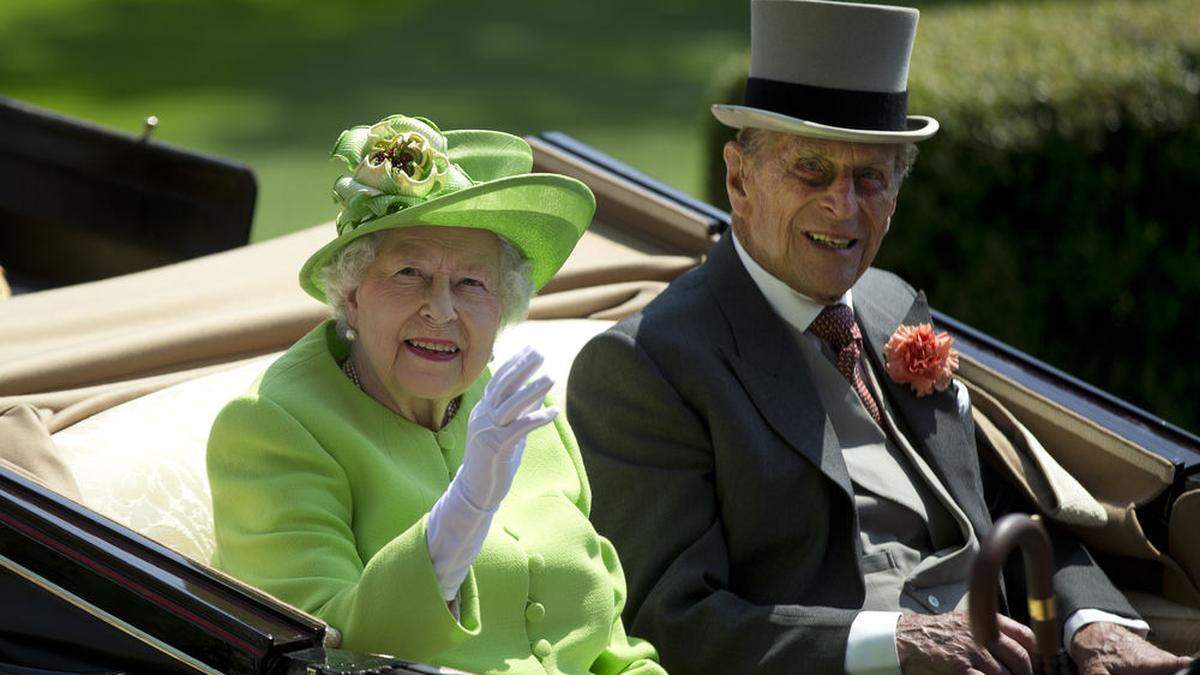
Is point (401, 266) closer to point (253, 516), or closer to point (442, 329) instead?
point (442, 329)

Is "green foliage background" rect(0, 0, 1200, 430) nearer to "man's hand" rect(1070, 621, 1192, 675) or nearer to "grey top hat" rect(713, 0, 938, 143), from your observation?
Answer: "grey top hat" rect(713, 0, 938, 143)

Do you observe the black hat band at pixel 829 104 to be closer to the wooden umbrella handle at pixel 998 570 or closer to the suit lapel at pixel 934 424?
the suit lapel at pixel 934 424

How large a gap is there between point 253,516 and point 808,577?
1.03m

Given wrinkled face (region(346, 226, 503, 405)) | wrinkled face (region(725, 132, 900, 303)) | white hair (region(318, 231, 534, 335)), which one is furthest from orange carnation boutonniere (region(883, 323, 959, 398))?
wrinkled face (region(346, 226, 503, 405))

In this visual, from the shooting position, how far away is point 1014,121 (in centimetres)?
608

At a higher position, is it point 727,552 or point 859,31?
point 859,31

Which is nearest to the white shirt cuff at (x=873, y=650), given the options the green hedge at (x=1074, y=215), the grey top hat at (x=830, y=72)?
the grey top hat at (x=830, y=72)

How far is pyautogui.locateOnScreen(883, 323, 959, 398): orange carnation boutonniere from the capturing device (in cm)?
339

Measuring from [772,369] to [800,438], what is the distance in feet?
0.47

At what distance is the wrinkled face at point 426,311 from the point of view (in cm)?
272

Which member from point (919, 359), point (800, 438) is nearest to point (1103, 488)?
point (919, 359)

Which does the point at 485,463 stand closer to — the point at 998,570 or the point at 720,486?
the point at 998,570

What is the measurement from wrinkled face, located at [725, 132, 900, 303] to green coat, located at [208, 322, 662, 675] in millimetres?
584

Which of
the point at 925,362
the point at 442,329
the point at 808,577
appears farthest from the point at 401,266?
the point at 925,362
